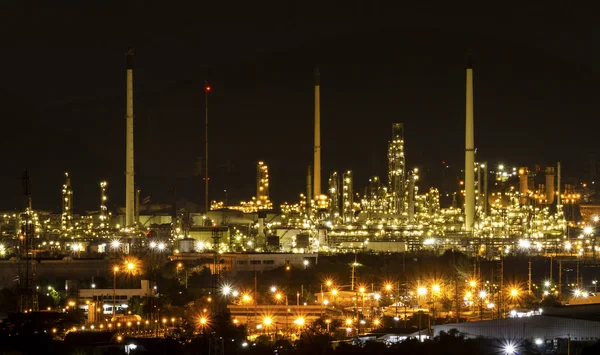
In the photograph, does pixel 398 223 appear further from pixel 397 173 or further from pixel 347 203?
pixel 347 203

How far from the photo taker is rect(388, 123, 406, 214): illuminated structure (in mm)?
28141

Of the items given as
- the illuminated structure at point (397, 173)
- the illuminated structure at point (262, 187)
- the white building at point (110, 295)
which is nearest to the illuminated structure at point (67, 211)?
the illuminated structure at point (262, 187)

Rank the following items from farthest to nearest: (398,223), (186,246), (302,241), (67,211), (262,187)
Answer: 1. (262,187)
2. (67,211)
3. (398,223)
4. (302,241)
5. (186,246)

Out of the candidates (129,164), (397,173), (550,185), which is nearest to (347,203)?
(397,173)

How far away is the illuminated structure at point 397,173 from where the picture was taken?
28.1 m

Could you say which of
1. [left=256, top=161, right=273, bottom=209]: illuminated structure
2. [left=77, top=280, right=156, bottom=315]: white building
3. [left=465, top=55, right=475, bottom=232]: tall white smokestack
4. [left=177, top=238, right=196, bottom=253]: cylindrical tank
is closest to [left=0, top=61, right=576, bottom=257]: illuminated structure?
[left=465, top=55, right=475, bottom=232]: tall white smokestack

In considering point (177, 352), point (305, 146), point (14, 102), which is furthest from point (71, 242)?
point (14, 102)

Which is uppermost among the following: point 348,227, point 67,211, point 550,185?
point 550,185

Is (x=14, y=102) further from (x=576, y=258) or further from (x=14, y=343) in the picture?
(x=14, y=343)

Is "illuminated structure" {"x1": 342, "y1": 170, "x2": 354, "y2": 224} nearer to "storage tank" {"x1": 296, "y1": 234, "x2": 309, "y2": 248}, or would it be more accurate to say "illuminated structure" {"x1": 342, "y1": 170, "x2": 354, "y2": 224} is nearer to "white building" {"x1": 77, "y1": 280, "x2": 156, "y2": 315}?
"storage tank" {"x1": 296, "y1": 234, "x2": 309, "y2": 248}

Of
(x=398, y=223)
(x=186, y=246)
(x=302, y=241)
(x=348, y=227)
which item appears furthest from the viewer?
(x=398, y=223)

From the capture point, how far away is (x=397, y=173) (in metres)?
28.3

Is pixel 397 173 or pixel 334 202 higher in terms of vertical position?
pixel 397 173

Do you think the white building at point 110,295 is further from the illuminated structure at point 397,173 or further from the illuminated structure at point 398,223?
the illuminated structure at point 397,173
